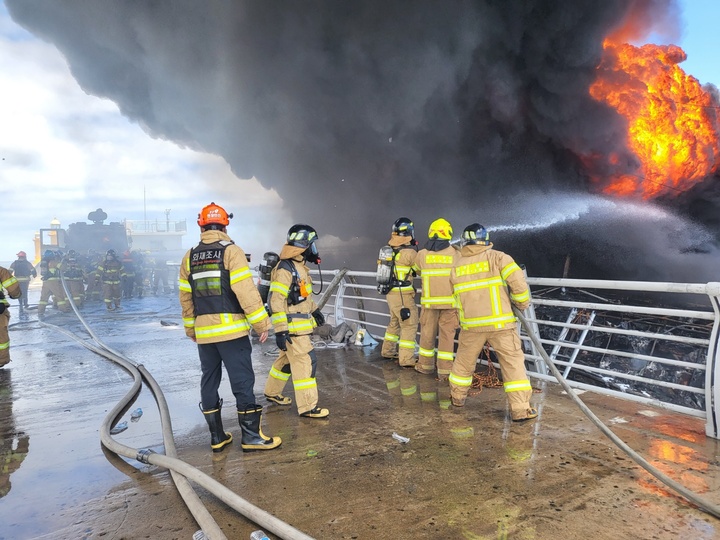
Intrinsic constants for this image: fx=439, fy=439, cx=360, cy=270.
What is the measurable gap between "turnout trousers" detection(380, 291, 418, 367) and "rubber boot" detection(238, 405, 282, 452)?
8.24 ft

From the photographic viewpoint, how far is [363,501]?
7.98 feet

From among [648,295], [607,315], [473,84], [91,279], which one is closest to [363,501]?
[607,315]

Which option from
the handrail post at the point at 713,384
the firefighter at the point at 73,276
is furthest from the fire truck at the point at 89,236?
the handrail post at the point at 713,384

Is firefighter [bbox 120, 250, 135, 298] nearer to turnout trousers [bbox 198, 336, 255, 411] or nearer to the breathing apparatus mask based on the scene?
the breathing apparatus mask

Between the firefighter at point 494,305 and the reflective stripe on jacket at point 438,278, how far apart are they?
1.05 m

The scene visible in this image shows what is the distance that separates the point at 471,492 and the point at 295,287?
208 cm

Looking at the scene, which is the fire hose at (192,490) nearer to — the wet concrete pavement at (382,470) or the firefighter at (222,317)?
the wet concrete pavement at (382,470)

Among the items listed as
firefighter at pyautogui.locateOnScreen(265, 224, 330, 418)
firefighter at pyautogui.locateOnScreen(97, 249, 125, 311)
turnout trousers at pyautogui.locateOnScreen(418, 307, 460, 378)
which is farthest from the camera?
firefighter at pyautogui.locateOnScreen(97, 249, 125, 311)

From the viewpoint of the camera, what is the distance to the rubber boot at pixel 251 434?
318 centimetres

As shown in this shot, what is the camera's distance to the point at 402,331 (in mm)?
5477

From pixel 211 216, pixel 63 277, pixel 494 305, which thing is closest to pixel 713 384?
pixel 494 305

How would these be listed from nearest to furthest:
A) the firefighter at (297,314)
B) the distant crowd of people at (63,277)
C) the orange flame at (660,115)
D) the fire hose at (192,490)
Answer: the fire hose at (192,490), the firefighter at (297,314), the orange flame at (660,115), the distant crowd of people at (63,277)

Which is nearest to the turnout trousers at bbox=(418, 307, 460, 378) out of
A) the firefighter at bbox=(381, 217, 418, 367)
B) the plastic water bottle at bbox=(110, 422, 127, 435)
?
the firefighter at bbox=(381, 217, 418, 367)

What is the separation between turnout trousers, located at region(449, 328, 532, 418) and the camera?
11.7ft
